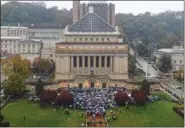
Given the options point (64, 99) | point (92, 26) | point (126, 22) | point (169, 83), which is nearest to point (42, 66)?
point (92, 26)

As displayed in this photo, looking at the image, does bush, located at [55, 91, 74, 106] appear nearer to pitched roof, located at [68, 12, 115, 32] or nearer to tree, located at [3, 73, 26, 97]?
tree, located at [3, 73, 26, 97]

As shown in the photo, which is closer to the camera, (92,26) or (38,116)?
(38,116)

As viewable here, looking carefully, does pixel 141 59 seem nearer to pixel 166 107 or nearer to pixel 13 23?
Answer: pixel 13 23

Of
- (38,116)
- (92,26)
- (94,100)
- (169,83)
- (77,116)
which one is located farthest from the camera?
(92,26)

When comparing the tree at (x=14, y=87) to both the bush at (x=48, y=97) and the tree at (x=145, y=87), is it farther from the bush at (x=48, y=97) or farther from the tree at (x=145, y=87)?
Result: the tree at (x=145, y=87)

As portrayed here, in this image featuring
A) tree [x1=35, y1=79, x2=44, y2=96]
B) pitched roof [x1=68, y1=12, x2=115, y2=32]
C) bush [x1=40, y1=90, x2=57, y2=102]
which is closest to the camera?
bush [x1=40, y1=90, x2=57, y2=102]

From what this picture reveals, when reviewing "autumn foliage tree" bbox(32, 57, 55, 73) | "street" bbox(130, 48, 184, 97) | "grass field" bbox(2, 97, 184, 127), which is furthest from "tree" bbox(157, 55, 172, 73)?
"grass field" bbox(2, 97, 184, 127)

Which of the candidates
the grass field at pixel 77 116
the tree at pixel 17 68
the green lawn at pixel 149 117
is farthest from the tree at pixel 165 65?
the grass field at pixel 77 116

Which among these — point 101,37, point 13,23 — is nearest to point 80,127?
point 101,37

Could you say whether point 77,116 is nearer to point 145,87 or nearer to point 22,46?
point 145,87
